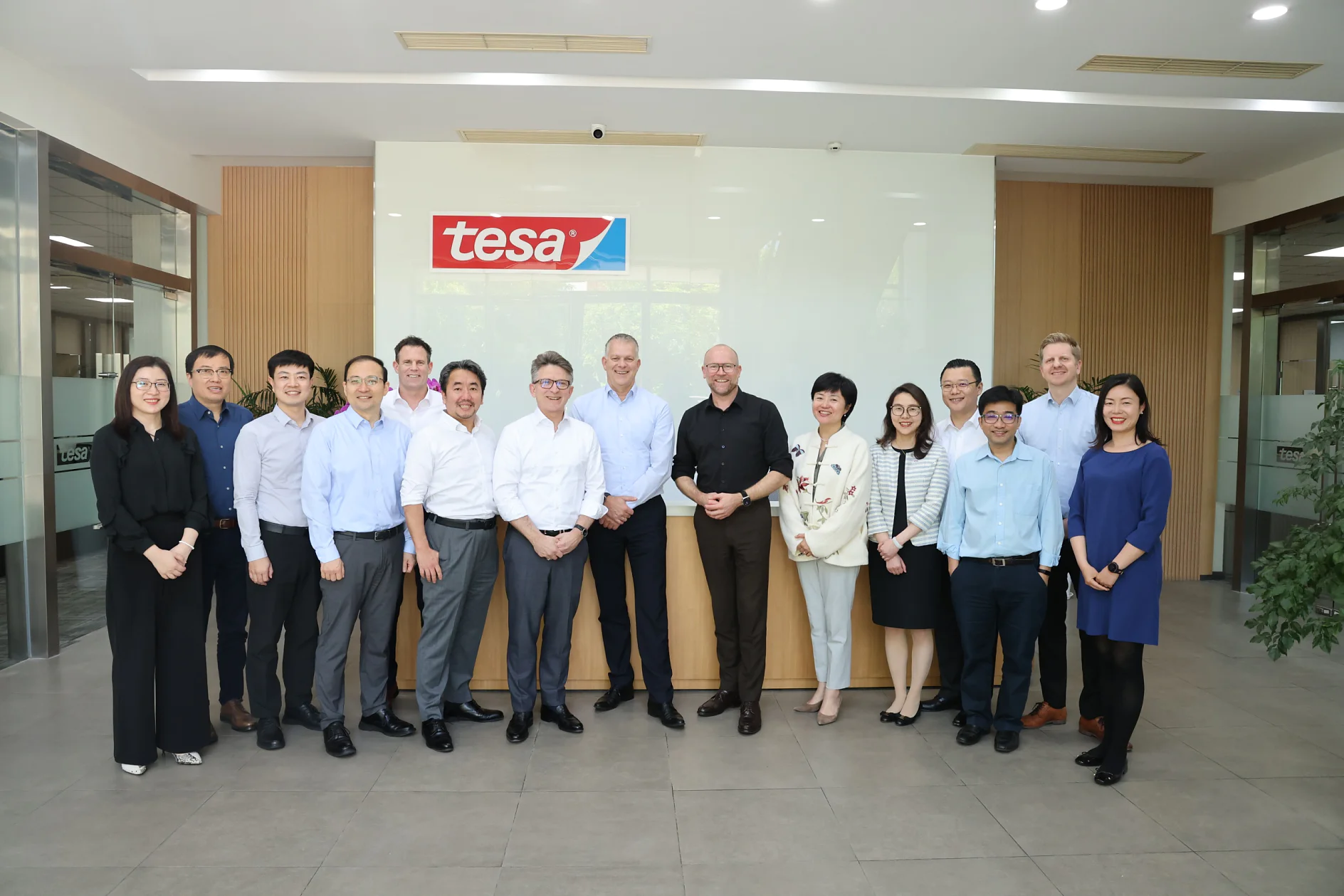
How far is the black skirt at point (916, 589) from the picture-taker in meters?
4.39

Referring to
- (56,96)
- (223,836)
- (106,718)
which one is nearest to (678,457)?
(223,836)

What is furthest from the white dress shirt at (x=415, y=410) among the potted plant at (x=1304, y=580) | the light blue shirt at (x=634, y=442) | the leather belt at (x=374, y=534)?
the potted plant at (x=1304, y=580)

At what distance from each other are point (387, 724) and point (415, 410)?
1.72 metres

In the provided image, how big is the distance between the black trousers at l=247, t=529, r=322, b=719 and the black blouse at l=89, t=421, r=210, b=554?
383mm

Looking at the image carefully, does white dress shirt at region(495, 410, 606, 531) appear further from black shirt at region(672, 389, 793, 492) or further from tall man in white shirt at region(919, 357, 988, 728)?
tall man in white shirt at region(919, 357, 988, 728)

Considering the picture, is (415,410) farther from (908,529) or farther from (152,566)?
(908,529)

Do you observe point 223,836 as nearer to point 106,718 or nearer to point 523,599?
point 523,599

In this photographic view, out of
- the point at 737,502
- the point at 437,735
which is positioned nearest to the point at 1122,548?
the point at 737,502

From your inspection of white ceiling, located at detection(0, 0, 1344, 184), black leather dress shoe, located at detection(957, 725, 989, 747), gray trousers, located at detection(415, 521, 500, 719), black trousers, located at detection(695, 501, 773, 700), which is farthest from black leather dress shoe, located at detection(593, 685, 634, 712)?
white ceiling, located at detection(0, 0, 1344, 184)

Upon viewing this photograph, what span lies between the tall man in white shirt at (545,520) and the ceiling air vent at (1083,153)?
4.94 m

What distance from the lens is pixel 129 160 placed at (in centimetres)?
675

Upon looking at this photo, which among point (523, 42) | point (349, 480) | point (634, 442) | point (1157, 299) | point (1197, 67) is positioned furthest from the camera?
point (1157, 299)

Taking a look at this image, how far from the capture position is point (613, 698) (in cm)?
461

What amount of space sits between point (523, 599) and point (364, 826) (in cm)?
122
